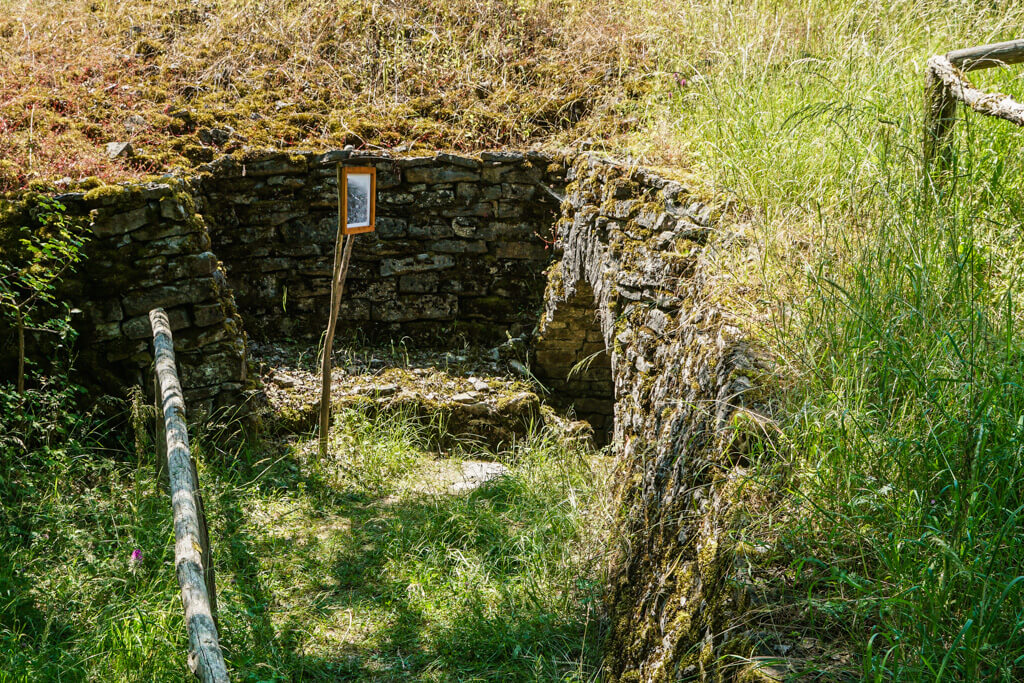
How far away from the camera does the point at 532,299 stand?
267 inches

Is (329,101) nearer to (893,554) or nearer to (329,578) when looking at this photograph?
(329,578)

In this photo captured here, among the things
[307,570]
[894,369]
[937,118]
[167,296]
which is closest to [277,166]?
[167,296]

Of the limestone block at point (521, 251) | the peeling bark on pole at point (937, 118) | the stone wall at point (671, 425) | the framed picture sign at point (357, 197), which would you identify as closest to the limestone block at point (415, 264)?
the limestone block at point (521, 251)

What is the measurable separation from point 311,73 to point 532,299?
3.22 meters

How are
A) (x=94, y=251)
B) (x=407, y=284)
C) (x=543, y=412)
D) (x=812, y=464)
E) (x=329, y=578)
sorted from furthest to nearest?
1. (x=407, y=284)
2. (x=543, y=412)
3. (x=94, y=251)
4. (x=329, y=578)
5. (x=812, y=464)

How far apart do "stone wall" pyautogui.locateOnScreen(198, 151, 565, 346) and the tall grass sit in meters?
2.86

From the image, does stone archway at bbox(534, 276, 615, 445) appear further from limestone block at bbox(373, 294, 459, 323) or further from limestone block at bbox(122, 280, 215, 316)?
limestone block at bbox(122, 280, 215, 316)

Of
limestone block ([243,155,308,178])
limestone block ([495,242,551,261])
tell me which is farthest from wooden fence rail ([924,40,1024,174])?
limestone block ([243,155,308,178])

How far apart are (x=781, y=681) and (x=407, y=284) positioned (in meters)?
5.34

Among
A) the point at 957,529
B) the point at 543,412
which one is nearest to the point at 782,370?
the point at 957,529

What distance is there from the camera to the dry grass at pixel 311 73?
242 inches

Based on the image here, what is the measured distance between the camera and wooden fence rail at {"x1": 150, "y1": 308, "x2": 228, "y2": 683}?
5.97ft

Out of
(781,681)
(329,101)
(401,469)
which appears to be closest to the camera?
(781,681)

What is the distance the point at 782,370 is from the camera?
2408 mm
